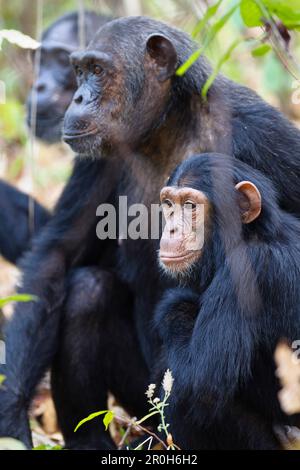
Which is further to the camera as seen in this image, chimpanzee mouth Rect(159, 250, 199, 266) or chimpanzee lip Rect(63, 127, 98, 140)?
chimpanzee lip Rect(63, 127, 98, 140)

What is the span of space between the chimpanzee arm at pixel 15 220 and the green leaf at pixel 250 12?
5.49 metres

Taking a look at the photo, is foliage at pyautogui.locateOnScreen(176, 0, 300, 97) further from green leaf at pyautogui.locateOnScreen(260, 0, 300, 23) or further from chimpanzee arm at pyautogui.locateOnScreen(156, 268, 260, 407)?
chimpanzee arm at pyautogui.locateOnScreen(156, 268, 260, 407)

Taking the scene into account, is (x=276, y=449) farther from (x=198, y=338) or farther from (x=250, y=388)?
(x=198, y=338)

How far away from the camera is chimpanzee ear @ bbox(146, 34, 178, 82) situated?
22.7 feet

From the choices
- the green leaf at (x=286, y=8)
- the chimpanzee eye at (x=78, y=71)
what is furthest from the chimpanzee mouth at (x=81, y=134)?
the green leaf at (x=286, y=8)

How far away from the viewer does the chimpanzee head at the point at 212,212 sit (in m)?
5.74

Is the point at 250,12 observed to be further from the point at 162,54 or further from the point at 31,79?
the point at 31,79

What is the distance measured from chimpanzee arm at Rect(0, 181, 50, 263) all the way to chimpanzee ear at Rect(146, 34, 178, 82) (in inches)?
156

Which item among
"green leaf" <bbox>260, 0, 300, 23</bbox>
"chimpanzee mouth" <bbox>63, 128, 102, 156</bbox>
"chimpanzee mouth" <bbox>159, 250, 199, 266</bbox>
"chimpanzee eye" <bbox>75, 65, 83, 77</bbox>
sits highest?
"chimpanzee eye" <bbox>75, 65, 83, 77</bbox>

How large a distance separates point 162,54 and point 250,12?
5.32 ft

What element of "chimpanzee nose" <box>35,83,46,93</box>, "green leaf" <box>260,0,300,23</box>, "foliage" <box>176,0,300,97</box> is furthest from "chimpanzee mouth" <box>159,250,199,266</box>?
"chimpanzee nose" <box>35,83,46,93</box>

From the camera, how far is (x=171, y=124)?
277 inches

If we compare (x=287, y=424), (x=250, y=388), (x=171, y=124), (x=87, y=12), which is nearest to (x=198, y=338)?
(x=250, y=388)

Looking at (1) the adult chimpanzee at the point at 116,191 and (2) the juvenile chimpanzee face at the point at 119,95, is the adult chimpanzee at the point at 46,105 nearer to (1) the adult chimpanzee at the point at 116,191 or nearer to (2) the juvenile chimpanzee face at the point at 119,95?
(1) the adult chimpanzee at the point at 116,191
